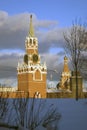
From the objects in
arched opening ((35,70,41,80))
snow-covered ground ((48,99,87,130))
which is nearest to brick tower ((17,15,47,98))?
arched opening ((35,70,41,80))

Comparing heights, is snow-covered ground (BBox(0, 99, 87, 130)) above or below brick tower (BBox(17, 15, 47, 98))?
below

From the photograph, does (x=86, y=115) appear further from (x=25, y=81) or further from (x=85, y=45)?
(x=25, y=81)

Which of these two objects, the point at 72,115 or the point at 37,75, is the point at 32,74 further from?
the point at 72,115

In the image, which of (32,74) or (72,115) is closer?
(72,115)

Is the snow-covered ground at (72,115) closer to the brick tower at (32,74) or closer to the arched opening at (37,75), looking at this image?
the brick tower at (32,74)

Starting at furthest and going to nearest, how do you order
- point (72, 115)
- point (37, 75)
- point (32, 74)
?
point (37, 75) → point (32, 74) → point (72, 115)

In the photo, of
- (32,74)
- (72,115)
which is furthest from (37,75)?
(72,115)

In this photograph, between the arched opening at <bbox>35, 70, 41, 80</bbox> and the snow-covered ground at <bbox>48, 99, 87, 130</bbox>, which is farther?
the arched opening at <bbox>35, 70, 41, 80</bbox>

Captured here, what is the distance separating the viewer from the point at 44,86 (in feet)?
230

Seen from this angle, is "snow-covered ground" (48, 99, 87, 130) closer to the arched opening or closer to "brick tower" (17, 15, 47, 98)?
"brick tower" (17, 15, 47, 98)

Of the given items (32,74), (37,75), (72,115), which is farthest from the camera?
(37,75)

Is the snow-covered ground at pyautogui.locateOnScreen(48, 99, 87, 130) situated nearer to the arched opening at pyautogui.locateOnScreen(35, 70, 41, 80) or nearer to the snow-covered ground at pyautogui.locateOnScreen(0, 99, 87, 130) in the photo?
the snow-covered ground at pyautogui.locateOnScreen(0, 99, 87, 130)

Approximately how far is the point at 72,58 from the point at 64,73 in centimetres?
6786

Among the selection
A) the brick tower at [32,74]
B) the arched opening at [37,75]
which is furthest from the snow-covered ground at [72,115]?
the arched opening at [37,75]
